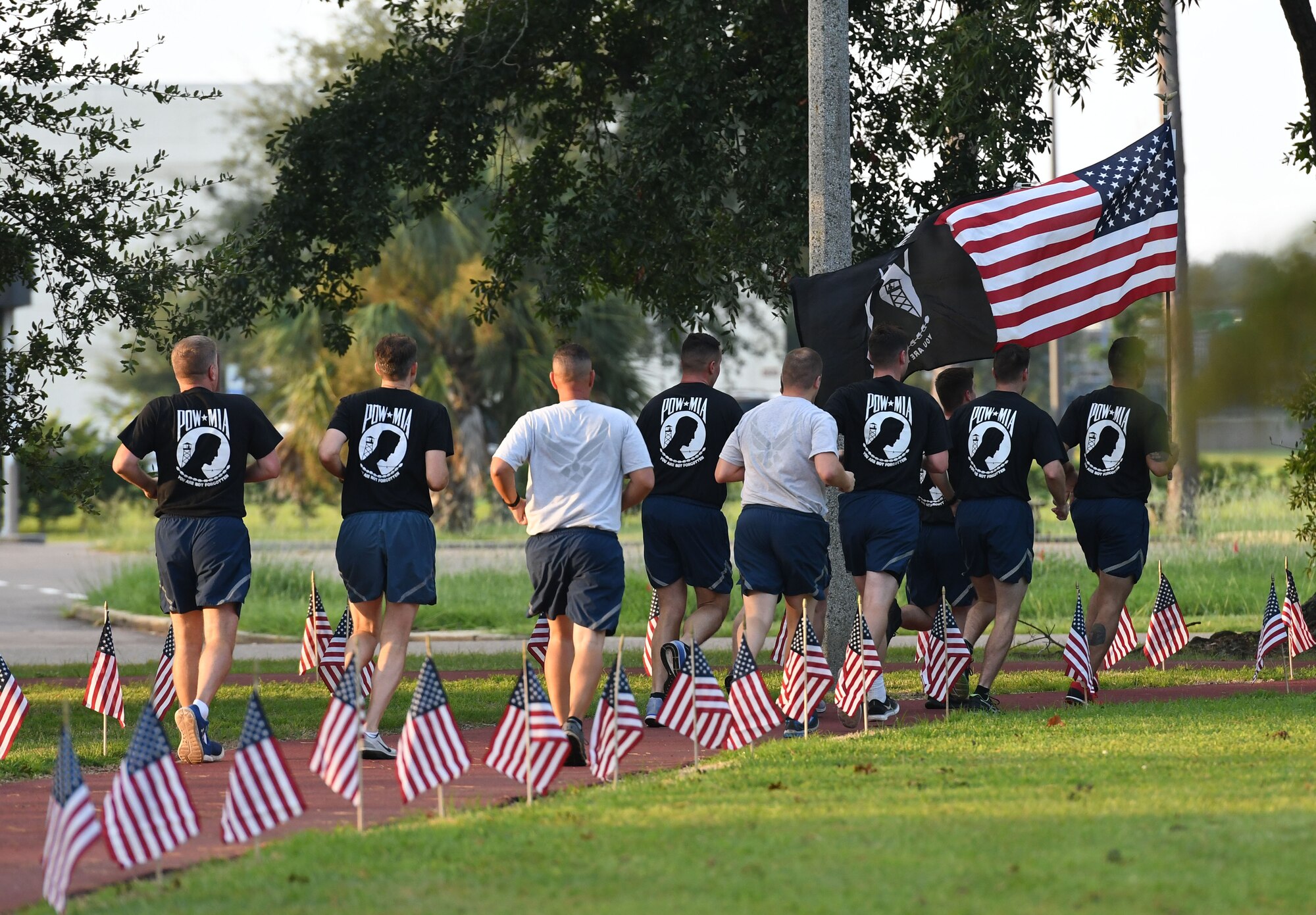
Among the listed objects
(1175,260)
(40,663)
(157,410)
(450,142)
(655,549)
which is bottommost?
(40,663)

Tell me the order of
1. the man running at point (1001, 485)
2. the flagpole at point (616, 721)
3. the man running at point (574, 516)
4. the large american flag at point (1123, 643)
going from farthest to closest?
1. the large american flag at point (1123, 643)
2. the man running at point (1001, 485)
3. the man running at point (574, 516)
4. the flagpole at point (616, 721)

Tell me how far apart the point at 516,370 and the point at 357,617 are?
23067mm

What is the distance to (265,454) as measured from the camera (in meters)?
8.95

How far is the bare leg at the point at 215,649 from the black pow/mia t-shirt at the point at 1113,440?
5291mm

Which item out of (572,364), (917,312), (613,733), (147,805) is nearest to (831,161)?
(917,312)

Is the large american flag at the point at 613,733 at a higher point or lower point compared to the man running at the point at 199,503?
lower

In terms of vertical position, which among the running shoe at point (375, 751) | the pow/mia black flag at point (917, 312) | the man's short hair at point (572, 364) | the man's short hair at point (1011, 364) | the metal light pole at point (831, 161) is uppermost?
the metal light pole at point (831, 161)

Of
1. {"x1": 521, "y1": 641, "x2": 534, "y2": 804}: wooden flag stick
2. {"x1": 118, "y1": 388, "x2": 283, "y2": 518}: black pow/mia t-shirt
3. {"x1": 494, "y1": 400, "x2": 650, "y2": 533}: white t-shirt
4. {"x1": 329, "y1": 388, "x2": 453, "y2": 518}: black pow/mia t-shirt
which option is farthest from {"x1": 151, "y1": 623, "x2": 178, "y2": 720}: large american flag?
{"x1": 521, "y1": 641, "x2": 534, "y2": 804}: wooden flag stick

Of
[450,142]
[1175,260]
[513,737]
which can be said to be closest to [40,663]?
[450,142]

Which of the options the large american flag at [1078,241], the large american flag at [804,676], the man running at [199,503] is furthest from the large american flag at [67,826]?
the large american flag at [1078,241]

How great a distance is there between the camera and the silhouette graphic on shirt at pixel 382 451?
336 inches

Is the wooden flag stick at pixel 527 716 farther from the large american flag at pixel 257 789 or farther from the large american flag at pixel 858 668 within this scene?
the large american flag at pixel 858 668

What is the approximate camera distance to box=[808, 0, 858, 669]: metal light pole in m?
10.8

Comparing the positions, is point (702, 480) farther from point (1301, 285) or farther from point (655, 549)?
point (1301, 285)
